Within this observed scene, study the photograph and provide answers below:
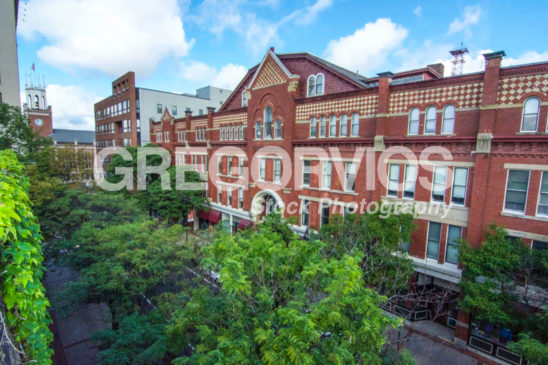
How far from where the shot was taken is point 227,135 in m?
31.1

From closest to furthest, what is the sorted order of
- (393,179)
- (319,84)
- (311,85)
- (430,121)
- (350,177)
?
1. (430,121)
2. (393,179)
3. (350,177)
4. (319,84)
5. (311,85)

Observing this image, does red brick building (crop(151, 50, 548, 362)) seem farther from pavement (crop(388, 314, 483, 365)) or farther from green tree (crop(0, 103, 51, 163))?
green tree (crop(0, 103, 51, 163))

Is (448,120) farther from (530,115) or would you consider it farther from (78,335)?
(78,335)

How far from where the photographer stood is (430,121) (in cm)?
1677

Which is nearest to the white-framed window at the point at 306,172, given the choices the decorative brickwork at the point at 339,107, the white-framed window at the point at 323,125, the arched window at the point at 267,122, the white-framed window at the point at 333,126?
the white-framed window at the point at 323,125

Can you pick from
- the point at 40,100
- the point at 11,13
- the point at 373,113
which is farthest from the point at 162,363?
the point at 40,100

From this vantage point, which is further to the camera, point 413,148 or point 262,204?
point 262,204

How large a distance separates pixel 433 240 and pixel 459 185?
142 inches

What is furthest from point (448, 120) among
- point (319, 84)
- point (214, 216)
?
point (214, 216)

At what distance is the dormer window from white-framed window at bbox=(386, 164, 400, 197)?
860 centimetres

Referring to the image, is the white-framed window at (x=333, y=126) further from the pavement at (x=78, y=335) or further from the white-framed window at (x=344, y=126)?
the pavement at (x=78, y=335)

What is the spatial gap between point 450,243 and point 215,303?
14.2 metres

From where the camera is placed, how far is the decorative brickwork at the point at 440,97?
15.2 meters

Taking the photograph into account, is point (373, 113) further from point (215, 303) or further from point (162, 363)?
point (162, 363)
